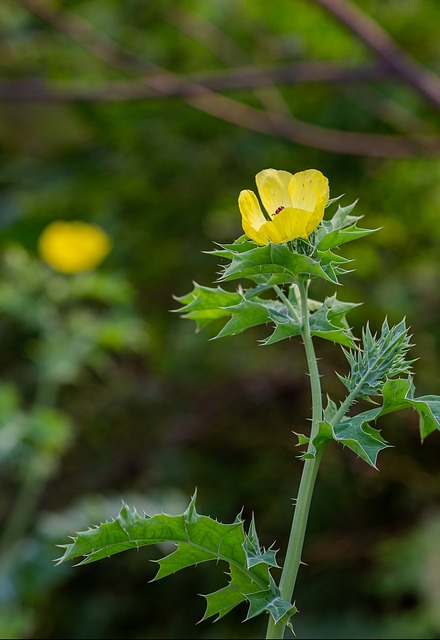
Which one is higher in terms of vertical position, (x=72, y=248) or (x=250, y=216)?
(x=250, y=216)

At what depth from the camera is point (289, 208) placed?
64 centimetres

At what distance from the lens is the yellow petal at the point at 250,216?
2.19 feet

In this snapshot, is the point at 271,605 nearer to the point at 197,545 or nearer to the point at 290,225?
the point at 197,545

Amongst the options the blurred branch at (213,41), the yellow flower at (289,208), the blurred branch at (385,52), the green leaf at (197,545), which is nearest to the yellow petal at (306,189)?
the yellow flower at (289,208)

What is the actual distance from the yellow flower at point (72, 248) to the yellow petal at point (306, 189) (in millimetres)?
2000

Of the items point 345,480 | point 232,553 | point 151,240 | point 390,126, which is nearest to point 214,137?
point 151,240

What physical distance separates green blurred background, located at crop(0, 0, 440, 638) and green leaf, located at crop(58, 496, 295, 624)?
185 cm

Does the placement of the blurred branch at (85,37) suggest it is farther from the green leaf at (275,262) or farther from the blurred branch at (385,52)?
the green leaf at (275,262)

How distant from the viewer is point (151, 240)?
3721 millimetres

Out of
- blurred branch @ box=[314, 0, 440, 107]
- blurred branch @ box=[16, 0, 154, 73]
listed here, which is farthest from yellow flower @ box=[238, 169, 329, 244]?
blurred branch @ box=[16, 0, 154, 73]

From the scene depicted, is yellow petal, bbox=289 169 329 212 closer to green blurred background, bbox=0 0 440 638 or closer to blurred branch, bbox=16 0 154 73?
green blurred background, bbox=0 0 440 638

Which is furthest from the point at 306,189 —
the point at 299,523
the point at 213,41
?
the point at 213,41

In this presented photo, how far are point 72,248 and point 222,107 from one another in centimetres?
104

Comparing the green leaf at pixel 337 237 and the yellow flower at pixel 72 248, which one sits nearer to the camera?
the green leaf at pixel 337 237
